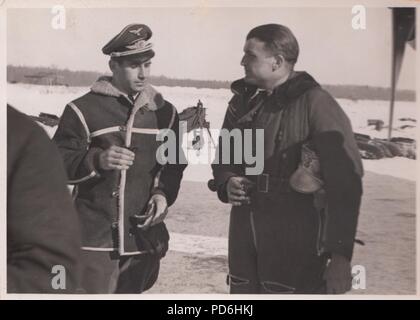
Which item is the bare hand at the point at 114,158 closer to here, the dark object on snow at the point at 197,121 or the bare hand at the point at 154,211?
the bare hand at the point at 154,211

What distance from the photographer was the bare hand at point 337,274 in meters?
3.74

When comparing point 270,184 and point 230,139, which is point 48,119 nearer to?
→ point 230,139

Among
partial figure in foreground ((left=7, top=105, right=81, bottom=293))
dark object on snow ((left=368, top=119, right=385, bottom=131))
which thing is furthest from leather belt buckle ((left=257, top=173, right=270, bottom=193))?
partial figure in foreground ((left=7, top=105, right=81, bottom=293))

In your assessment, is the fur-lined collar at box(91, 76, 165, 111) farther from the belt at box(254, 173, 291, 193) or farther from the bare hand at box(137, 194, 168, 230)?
the belt at box(254, 173, 291, 193)

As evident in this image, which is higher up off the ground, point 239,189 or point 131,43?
point 131,43

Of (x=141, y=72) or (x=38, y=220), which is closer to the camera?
(x=38, y=220)

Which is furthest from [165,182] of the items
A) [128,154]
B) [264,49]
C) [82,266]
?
[264,49]

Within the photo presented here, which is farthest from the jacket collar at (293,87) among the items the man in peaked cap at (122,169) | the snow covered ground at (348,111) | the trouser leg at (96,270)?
the trouser leg at (96,270)

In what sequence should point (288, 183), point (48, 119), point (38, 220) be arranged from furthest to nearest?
point (48, 119), point (288, 183), point (38, 220)

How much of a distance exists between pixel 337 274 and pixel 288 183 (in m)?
0.61

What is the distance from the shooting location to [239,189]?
3768 millimetres

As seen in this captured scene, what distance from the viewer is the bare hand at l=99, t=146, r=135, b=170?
374 cm

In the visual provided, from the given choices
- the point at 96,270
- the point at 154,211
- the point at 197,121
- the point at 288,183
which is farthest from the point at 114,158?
the point at 288,183
